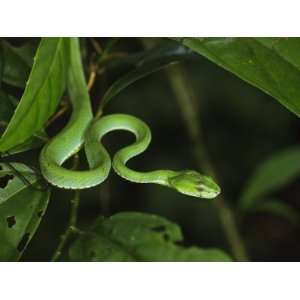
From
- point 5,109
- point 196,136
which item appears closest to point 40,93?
point 5,109

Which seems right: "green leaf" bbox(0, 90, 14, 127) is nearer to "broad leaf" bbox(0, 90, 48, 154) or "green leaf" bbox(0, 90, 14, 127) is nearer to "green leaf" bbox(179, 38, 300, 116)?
"broad leaf" bbox(0, 90, 48, 154)

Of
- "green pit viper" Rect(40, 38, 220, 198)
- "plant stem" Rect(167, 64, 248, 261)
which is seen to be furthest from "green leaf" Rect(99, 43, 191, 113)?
"plant stem" Rect(167, 64, 248, 261)

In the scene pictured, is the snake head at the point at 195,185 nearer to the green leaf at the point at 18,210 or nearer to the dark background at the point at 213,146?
the green leaf at the point at 18,210

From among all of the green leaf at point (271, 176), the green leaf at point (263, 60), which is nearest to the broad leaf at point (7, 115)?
the green leaf at point (263, 60)

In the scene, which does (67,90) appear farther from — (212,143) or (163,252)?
(212,143)

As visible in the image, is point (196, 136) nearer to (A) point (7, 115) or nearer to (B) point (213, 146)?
(B) point (213, 146)

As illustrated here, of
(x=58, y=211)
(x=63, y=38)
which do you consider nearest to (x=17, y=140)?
(x=63, y=38)
